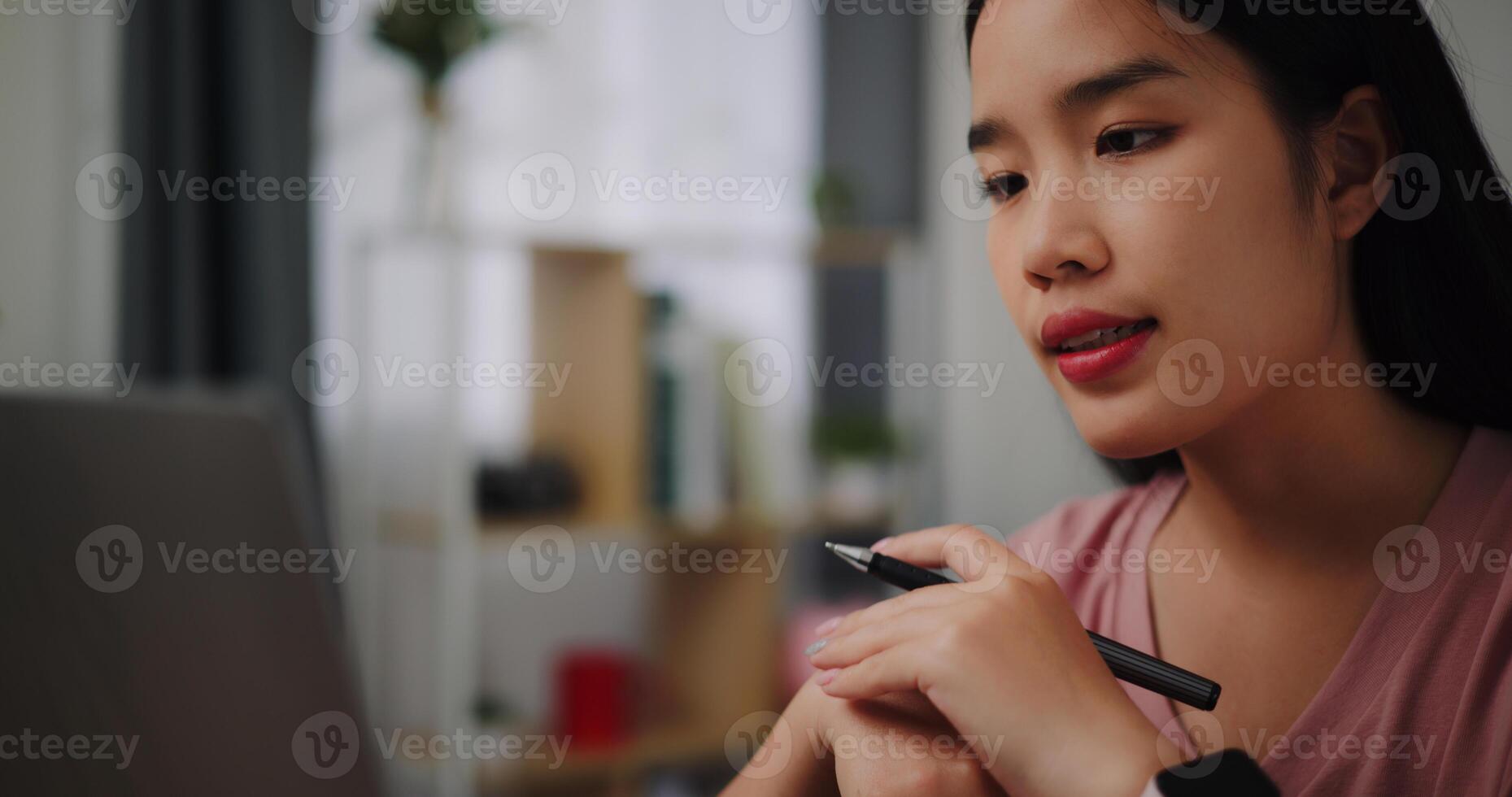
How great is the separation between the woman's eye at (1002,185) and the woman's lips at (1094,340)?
11cm

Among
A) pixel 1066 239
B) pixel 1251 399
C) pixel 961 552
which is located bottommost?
pixel 961 552

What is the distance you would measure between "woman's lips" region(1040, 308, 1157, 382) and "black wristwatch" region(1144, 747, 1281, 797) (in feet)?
0.84

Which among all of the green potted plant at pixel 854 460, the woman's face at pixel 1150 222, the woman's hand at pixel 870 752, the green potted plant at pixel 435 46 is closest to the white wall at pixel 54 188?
the green potted plant at pixel 435 46

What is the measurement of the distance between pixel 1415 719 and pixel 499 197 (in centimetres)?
212

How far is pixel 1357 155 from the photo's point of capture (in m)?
0.78

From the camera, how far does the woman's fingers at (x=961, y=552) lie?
71cm

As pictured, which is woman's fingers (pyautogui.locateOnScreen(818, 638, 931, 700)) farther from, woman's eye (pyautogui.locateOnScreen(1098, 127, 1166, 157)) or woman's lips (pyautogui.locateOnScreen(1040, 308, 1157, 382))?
woman's eye (pyautogui.locateOnScreen(1098, 127, 1166, 157))

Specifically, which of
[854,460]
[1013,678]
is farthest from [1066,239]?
[854,460]

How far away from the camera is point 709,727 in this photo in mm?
2406

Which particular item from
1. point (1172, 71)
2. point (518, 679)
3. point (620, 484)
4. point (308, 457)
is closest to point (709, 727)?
point (518, 679)

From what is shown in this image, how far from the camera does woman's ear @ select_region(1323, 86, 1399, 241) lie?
765 millimetres

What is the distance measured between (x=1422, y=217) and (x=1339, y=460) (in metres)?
0.18

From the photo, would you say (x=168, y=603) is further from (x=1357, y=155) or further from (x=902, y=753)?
(x=1357, y=155)

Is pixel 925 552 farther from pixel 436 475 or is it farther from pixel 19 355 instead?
pixel 19 355
